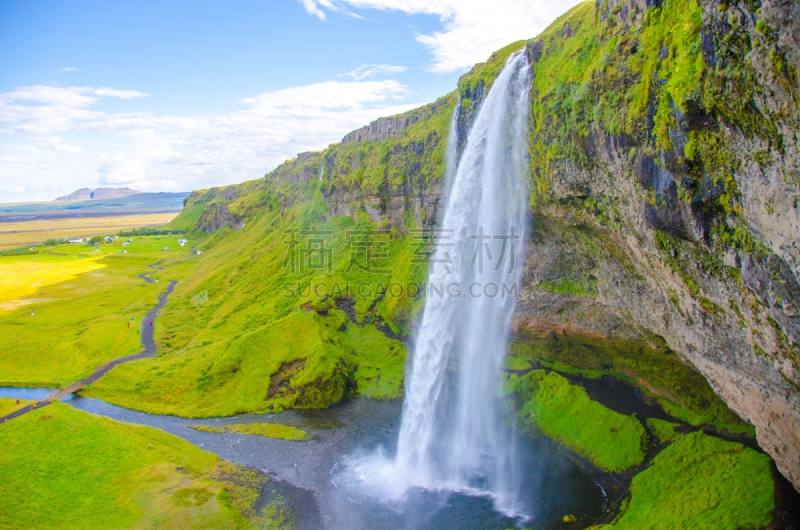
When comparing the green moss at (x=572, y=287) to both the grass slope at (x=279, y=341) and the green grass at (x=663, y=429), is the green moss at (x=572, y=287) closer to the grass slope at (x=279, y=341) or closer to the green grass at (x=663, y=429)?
the green grass at (x=663, y=429)

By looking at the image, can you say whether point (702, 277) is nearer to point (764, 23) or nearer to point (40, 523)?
point (764, 23)

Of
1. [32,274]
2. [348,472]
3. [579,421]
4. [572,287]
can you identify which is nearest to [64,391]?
[348,472]

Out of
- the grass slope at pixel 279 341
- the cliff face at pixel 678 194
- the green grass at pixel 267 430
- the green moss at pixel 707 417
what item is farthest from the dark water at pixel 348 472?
the cliff face at pixel 678 194

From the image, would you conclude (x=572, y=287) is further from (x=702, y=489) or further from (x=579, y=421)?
(x=702, y=489)

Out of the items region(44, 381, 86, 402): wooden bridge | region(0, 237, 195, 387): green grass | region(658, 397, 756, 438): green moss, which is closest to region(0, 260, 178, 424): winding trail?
region(44, 381, 86, 402): wooden bridge

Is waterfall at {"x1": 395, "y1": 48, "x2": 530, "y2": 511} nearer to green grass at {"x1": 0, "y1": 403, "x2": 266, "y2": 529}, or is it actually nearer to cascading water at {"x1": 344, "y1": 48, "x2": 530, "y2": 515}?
cascading water at {"x1": 344, "y1": 48, "x2": 530, "y2": 515}

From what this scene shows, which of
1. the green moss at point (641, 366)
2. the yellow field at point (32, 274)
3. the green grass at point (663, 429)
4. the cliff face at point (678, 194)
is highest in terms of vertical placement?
the cliff face at point (678, 194)
